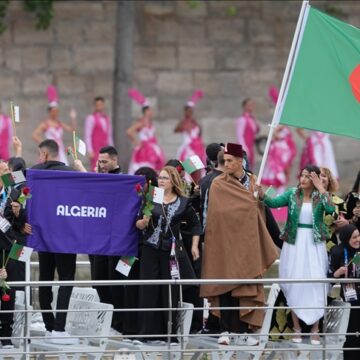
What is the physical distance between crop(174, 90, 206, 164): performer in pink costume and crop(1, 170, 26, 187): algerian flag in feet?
40.7

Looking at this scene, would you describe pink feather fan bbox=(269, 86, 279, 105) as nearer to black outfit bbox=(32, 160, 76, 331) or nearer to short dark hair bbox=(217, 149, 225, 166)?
short dark hair bbox=(217, 149, 225, 166)

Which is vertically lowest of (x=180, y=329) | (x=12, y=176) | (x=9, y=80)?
(x=180, y=329)

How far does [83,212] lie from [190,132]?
12491 millimetres

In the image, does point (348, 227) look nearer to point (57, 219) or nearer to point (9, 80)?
point (57, 219)

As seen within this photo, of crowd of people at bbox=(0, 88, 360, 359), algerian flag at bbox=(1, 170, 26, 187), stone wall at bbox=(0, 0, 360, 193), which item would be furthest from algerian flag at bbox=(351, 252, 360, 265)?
→ stone wall at bbox=(0, 0, 360, 193)

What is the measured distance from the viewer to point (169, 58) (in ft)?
95.1

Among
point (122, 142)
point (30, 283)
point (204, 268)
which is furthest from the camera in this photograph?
point (122, 142)

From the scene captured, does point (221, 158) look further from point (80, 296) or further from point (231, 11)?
point (231, 11)

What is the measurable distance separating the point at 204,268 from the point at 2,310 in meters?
1.77

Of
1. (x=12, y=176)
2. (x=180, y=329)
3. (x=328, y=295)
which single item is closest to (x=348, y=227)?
(x=328, y=295)

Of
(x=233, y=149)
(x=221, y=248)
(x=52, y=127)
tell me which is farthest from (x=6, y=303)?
(x=52, y=127)

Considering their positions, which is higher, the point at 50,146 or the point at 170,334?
the point at 50,146

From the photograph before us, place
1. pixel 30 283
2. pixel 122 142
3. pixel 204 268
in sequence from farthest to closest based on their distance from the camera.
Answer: pixel 122 142 < pixel 204 268 < pixel 30 283

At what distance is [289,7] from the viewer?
2939 cm
